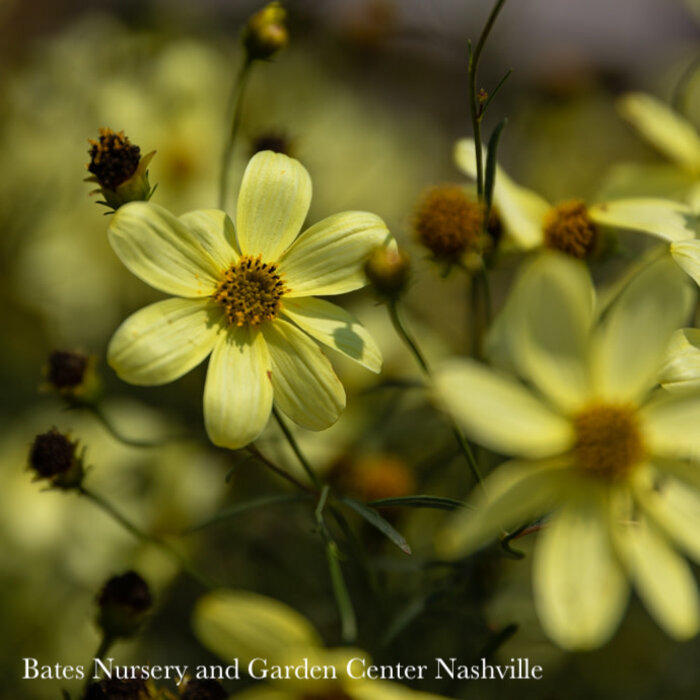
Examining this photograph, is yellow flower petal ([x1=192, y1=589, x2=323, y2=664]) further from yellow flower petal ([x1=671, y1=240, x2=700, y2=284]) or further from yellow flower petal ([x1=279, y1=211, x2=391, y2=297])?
yellow flower petal ([x1=671, y1=240, x2=700, y2=284])

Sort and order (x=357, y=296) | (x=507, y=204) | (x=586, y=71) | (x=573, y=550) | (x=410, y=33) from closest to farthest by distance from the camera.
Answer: (x=573, y=550)
(x=507, y=204)
(x=357, y=296)
(x=410, y=33)
(x=586, y=71)

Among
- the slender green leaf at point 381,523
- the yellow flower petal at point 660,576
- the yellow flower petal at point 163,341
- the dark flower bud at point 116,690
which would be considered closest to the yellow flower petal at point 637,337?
the yellow flower petal at point 660,576

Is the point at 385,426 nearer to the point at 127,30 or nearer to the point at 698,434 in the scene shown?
the point at 698,434

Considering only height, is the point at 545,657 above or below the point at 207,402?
below

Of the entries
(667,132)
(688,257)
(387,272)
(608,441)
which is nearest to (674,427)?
(608,441)

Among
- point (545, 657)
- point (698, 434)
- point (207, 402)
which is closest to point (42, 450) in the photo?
point (207, 402)

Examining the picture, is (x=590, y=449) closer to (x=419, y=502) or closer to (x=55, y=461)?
(x=419, y=502)
